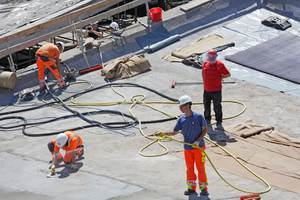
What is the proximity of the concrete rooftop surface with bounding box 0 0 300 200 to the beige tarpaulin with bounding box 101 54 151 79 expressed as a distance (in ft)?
0.65

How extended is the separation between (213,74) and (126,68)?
4.10 metres

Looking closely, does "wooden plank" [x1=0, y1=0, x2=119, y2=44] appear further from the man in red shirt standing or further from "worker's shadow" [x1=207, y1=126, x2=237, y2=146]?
"worker's shadow" [x1=207, y1=126, x2=237, y2=146]

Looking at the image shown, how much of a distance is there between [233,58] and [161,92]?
2.64 metres

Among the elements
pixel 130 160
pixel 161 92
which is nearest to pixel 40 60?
pixel 161 92

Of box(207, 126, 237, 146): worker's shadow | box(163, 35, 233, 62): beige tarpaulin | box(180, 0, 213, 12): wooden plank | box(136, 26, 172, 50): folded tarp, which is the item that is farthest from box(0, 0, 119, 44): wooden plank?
box(207, 126, 237, 146): worker's shadow

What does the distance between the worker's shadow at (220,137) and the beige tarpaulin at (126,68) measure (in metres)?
3.95

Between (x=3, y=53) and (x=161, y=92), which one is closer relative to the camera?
(x=161, y=92)

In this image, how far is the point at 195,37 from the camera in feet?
41.1

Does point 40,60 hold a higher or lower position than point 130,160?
higher

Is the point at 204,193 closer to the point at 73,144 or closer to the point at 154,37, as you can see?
the point at 73,144

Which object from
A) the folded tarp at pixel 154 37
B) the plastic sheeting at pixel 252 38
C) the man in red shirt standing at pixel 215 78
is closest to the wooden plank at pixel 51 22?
the folded tarp at pixel 154 37

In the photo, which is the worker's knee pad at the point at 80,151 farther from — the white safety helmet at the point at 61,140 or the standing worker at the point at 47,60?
the standing worker at the point at 47,60

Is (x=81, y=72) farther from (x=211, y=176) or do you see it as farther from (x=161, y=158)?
(x=211, y=176)

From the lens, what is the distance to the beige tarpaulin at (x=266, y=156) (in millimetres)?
5426
